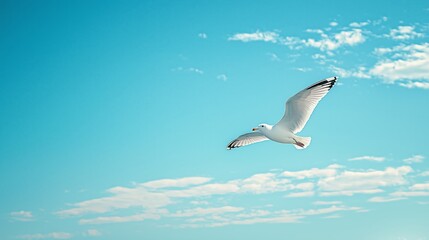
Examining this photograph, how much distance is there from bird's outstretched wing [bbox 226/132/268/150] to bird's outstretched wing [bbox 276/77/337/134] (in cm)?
265

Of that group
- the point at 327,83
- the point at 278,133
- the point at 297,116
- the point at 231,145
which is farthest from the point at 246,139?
the point at 327,83

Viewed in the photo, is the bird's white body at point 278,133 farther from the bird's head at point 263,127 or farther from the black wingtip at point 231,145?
the black wingtip at point 231,145

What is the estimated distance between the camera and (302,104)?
859 inches

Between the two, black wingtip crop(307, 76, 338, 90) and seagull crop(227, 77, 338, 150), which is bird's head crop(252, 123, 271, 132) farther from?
black wingtip crop(307, 76, 338, 90)

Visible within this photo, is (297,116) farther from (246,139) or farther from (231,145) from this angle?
(231,145)

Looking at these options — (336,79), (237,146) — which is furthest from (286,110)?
(237,146)

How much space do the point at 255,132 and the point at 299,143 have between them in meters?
2.88

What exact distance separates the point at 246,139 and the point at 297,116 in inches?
160

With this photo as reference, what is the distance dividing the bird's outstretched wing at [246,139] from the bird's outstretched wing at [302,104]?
8.69ft

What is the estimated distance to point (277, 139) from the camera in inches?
899

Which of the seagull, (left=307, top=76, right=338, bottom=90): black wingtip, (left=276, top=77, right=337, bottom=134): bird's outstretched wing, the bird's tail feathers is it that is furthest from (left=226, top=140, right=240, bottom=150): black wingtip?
(left=307, top=76, right=338, bottom=90): black wingtip

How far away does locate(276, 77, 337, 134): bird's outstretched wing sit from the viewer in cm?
2105

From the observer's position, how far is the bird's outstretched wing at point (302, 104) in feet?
69.1

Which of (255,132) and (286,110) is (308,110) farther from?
(255,132)
